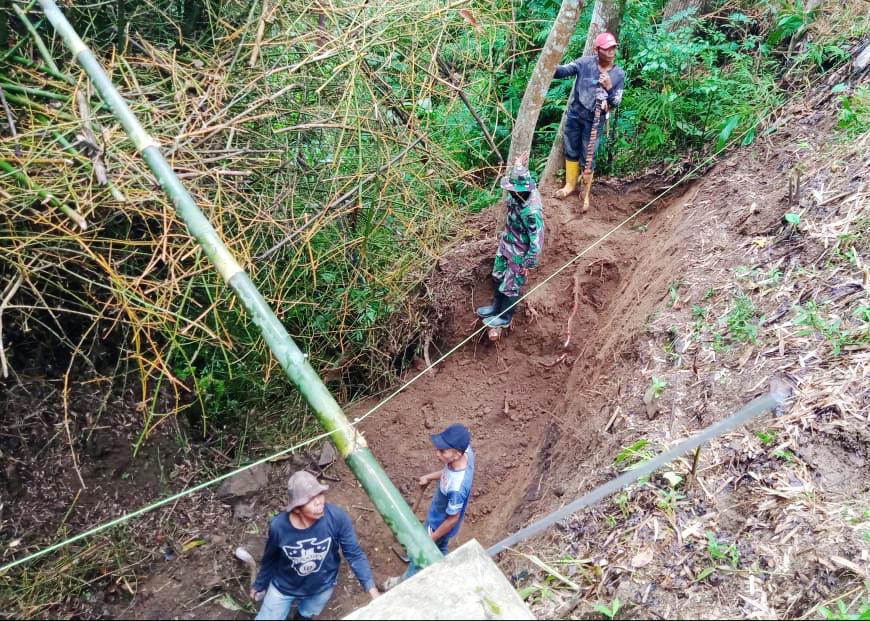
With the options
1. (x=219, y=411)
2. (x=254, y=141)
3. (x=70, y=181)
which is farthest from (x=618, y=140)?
(x=70, y=181)

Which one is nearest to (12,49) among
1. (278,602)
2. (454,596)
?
(278,602)

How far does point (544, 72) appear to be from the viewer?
641 centimetres

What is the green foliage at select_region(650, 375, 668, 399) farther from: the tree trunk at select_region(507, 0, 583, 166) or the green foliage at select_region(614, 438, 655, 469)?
the tree trunk at select_region(507, 0, 583, 166)

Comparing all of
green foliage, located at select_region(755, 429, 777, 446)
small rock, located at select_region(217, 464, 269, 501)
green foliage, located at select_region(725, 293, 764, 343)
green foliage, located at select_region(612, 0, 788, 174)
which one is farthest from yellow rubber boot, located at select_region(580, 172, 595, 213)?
small rock, located at select_region(217, 464, 269, 501)

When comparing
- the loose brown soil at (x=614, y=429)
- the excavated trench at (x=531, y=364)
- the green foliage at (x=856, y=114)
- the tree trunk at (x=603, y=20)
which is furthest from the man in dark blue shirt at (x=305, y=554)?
the green foliage at (x=856, y=114)

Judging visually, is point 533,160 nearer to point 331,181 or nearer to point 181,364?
point 331,181

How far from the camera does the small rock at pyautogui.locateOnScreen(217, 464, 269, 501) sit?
5.10 metres

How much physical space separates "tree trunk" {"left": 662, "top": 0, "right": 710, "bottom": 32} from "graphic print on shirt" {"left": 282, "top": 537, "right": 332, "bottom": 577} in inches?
285

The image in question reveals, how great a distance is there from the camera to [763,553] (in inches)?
130

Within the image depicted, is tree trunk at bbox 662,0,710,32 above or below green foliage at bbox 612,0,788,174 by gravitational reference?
above

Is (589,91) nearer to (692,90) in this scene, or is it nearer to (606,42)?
(606,42)

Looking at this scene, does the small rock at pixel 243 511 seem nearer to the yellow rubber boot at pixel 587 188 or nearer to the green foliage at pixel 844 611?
the green foliage at pixel 844 611

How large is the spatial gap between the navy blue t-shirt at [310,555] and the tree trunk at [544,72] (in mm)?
3789

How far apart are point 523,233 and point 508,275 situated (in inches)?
19.0
